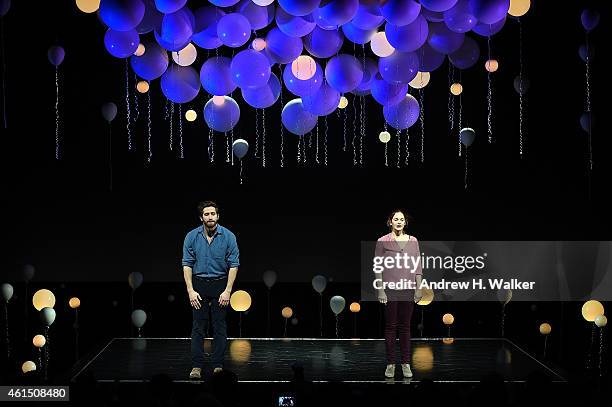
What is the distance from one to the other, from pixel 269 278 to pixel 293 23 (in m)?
2.28

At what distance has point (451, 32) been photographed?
5793 mm

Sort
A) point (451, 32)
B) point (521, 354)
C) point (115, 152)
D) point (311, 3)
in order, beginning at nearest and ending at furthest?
point (311, 3) → point (451, 32) → point (521, 354) → point (115, 152)

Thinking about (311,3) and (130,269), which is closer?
(311,3)

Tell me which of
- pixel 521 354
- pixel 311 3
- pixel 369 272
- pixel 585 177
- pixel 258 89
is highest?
pixel 311 3

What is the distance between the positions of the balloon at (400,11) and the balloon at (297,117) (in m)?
1.07

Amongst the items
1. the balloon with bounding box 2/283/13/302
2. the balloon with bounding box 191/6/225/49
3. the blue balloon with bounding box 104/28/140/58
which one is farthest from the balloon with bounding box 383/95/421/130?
the balloon with bounding box 2/283/13/302

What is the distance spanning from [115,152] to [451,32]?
9.04 ft

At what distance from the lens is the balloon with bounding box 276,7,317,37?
5.43m

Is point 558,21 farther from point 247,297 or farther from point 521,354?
point 247,297

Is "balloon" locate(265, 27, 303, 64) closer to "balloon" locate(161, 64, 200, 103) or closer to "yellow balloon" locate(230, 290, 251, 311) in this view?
"balloon" locate(161, 64, 200, 103)

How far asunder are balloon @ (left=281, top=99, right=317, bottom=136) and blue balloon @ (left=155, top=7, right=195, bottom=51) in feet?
2.97

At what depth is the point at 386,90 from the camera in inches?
236

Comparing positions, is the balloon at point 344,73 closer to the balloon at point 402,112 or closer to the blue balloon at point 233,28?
the balloon at point 402,112

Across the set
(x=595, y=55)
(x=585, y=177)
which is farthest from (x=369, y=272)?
(x=595, y=55)
